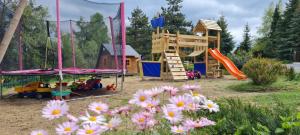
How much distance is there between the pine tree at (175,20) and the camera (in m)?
32.8

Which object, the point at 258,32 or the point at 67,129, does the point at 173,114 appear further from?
the point at 258,32

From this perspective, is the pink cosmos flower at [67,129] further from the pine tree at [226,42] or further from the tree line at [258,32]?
the pine tree at [226,42]

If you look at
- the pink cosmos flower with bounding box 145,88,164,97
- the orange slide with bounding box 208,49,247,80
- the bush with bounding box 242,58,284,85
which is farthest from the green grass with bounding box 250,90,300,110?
the orange slide with bounding box 208,49,247,80

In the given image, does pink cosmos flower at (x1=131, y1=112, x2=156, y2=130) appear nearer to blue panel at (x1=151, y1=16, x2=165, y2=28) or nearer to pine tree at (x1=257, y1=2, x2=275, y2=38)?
blue panel at (x1=151, y1=16, x2=165, y2=28)

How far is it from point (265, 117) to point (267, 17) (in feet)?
137

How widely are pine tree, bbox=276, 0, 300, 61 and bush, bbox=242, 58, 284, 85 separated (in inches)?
845

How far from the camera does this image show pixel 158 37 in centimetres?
1392

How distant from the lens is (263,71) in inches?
334

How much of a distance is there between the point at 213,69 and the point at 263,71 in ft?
20.5

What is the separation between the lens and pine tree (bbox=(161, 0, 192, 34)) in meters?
32.8

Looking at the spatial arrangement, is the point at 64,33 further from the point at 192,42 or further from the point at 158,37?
the point at 192,42

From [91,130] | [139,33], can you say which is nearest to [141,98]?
[91,130]

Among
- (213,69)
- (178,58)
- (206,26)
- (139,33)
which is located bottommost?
(213,69)

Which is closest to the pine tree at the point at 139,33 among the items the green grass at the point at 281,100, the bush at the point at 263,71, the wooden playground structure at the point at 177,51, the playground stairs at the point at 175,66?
the wooden playground structure at the point at 177,51
